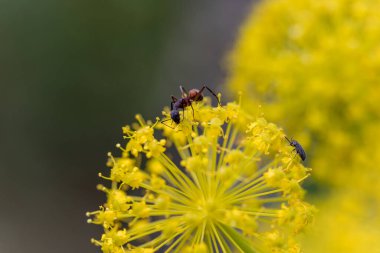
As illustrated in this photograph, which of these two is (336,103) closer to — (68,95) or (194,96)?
(194,96)

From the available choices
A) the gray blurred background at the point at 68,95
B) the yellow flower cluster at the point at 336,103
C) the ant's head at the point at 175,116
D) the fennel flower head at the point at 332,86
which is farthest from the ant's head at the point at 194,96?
the gray blurred background at the point at 68,95

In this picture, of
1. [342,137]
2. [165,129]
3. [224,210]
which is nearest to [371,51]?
[342,137]

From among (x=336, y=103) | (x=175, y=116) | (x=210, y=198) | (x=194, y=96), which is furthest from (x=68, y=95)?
(x=210, y=198)

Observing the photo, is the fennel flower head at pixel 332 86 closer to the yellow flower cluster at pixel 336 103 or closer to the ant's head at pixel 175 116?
the yellow flower cluster at pixel 336 103

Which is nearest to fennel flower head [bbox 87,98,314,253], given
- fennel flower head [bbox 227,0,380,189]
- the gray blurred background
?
fennel flower head [bbox 227,0,380,189]

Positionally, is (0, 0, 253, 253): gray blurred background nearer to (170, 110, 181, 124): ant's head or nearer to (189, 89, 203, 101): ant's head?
(189, 89, 203, 101): ant's head

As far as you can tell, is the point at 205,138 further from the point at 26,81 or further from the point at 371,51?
the point at 26,81

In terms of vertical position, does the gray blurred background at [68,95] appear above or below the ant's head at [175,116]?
above

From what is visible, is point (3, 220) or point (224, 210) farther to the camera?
point (3, 220)
